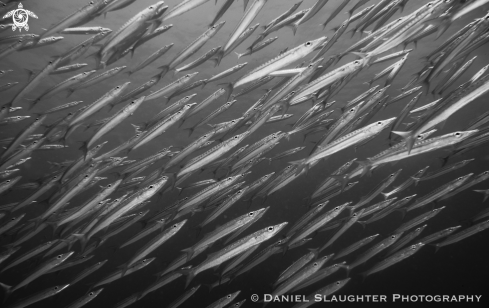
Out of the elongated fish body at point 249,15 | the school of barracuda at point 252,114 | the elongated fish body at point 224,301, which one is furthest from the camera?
the elongated fish body at point 224,301

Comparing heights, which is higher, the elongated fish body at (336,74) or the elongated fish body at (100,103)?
the elongated fish body at (100,103)

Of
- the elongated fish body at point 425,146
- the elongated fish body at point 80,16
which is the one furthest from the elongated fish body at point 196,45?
the elongated fish body at point 425,146

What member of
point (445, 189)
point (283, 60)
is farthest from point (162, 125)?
point (445, 189)

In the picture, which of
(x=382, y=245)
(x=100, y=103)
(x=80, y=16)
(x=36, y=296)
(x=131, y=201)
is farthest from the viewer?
(x=382, y=245)

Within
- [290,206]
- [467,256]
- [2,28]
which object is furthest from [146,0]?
[467,256]

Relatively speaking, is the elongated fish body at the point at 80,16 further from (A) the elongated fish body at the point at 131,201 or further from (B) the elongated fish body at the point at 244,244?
(B) the elongated fish body at the point at 244,244

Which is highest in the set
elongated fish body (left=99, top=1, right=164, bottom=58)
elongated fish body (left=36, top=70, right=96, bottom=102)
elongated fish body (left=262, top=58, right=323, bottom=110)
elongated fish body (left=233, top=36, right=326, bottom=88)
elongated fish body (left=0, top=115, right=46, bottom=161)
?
elongated fish body (left=36, top=70, right=96, bottom=102)

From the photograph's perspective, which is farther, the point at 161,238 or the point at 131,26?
the point at 161,238

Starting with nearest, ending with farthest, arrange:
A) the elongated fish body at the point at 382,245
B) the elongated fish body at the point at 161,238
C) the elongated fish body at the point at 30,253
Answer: the elongated fish body at the point at 161,238, the elongated fish body at the point at 30,253, the elongated fish body at the point at 382,245

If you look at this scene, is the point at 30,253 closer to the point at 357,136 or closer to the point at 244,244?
the point at 244,244

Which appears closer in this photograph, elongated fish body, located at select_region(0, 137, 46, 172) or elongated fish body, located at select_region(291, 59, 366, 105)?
elongated fish body, located at select_region(291, 59, 366, 105)

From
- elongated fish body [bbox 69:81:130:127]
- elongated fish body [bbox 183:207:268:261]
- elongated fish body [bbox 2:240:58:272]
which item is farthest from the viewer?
elongated fish body [bbox 2:240:58:272]

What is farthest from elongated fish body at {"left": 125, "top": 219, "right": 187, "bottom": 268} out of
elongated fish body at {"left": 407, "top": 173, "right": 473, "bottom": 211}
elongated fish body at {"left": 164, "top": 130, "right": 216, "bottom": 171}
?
elongated fish body at {"left": 407, "top": 173, "right": 473, "bottom": 211}

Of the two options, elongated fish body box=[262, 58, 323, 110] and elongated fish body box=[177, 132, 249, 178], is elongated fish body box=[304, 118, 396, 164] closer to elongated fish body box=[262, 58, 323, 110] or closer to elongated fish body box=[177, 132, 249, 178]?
elongated fish body box=[262, 58, 323, 110]
